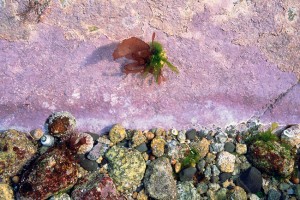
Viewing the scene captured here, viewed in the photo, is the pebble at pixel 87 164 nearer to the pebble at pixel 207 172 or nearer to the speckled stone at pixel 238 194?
the pebble at pixel 207 172

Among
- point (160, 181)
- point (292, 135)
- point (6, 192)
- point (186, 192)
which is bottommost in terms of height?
point (6, 192)

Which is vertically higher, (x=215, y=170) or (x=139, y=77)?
(x=139, y=77)

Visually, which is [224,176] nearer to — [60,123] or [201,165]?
[201,165]

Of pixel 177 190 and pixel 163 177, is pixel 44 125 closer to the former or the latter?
pixel 163 177

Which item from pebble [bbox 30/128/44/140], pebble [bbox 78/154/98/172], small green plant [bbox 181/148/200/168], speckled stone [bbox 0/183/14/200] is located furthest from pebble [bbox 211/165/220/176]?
speckled stone [bbox 0/183/14/200]

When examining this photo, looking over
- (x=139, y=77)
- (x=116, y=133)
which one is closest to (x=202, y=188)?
(x=116, y=133)

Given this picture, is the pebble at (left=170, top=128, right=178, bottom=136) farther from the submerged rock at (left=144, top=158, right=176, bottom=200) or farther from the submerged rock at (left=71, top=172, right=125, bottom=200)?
the submerged rock at (left=71, top=172, right=125, bottom=200)

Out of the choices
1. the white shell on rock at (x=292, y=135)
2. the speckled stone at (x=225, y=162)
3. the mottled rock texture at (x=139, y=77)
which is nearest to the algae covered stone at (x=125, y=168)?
the mottled rock texture at (x=139, y=77)
